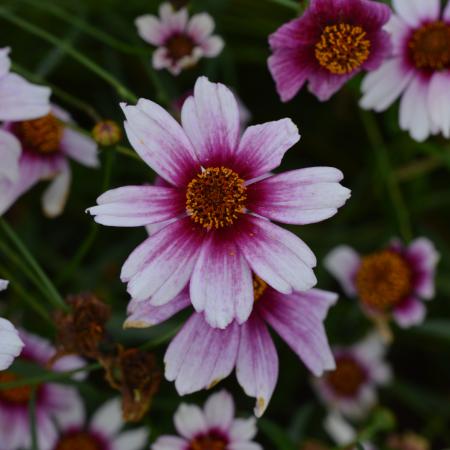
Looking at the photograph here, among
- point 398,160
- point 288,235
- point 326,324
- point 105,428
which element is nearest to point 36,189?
point 105,428

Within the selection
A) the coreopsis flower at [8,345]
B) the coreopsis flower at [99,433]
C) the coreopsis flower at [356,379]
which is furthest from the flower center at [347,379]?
the coreopsis flower at [8,345]

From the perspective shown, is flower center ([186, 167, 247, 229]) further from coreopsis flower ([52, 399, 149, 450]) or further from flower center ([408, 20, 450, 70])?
coreopsis flower ([52, 399, 149, 450])

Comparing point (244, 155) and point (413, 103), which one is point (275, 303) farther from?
point (413, 103)

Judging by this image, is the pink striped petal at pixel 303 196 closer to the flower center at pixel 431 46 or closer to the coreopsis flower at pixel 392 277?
the flower center at pixel 431 46

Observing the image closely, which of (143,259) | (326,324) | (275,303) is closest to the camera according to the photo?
(143,259)

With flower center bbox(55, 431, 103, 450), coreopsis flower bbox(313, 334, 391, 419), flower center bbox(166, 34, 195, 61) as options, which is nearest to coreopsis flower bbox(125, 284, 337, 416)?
flower center bbox(166, 34, 195, 61)

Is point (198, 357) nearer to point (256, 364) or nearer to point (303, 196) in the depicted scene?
point (256, 364)
